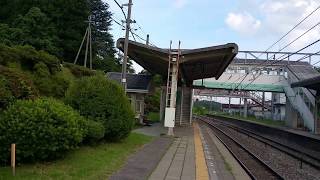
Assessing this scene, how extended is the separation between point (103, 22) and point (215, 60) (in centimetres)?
5529

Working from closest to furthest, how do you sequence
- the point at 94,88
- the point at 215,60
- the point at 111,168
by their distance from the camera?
the point at 111,168
the point at 94,88
the point at 215,60

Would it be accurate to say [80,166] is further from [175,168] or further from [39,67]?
[39,67]

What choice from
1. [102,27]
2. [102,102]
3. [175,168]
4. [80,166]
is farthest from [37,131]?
[102,27]

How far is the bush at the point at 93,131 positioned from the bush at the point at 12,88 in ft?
6.73

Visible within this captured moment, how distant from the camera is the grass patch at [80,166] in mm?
10591

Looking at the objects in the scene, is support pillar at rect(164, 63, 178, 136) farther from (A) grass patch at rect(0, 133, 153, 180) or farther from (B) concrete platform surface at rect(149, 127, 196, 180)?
(A) grass patch at rect(0, 133, 153, 180)

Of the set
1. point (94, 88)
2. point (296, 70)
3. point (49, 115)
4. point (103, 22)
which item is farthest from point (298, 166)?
point (103, 22)

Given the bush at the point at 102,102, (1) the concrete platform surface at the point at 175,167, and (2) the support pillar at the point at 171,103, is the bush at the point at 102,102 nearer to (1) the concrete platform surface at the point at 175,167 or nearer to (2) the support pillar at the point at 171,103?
(1) the concrete platform surface at the point at 175,167

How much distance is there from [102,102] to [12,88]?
456cm

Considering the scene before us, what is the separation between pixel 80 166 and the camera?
1230 centimetres

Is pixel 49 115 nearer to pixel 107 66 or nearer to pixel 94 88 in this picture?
pixel 94 88

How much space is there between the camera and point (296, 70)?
209ft

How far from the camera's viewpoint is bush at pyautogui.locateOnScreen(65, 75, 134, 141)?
17203 millimetres

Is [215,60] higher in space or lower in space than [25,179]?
higher
